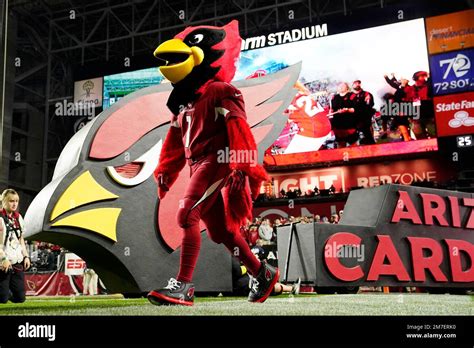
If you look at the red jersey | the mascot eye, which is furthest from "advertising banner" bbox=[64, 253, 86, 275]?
the mascot eye

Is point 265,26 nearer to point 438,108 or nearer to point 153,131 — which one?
point 438,108

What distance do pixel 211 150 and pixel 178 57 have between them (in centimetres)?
56

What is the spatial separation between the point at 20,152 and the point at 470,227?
3.71m

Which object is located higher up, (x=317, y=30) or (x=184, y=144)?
(x=317, y=30)

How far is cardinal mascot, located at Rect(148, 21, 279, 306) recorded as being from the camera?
7.82 ft

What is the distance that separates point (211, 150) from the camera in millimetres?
2480

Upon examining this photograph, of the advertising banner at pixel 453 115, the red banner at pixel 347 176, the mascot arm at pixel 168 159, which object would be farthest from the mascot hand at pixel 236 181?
the red banner at pixel 347 176

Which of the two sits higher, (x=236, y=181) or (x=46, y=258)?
(x=236, y=181)

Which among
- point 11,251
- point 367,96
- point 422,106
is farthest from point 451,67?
point 11,251

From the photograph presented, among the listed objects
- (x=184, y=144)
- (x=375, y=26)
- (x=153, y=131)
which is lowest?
(x=184, y=144)

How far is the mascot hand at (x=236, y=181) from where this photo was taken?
236 cm

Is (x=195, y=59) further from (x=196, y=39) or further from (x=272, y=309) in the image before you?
(x=272, y=309)
